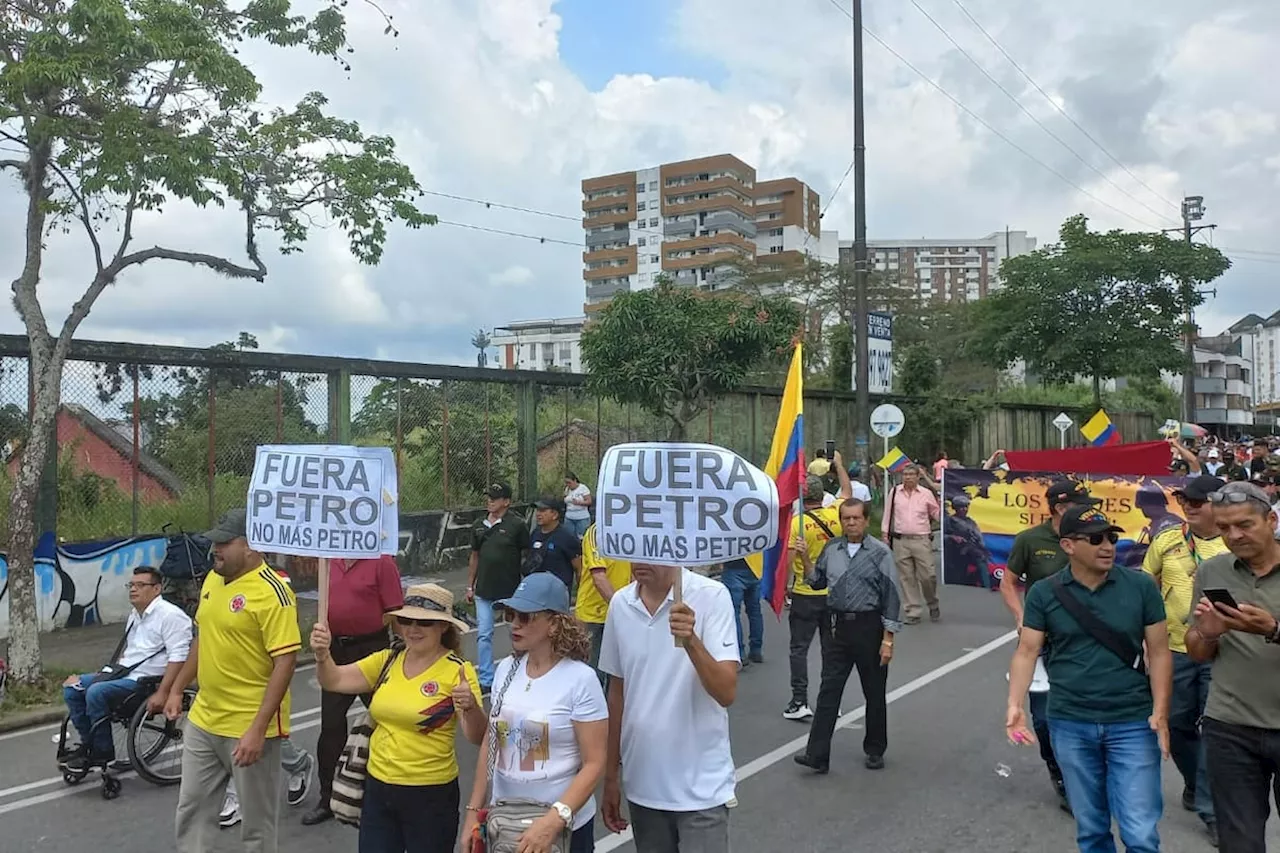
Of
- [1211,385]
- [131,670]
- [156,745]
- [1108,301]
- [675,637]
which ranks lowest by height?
[156,745]

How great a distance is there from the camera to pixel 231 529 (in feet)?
14.6

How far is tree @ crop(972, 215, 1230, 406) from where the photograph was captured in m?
27.9

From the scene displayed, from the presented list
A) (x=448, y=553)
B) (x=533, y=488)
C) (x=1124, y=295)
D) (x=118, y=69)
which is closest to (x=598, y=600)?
(x=118, y=69)

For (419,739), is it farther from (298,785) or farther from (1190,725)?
(1190,725)

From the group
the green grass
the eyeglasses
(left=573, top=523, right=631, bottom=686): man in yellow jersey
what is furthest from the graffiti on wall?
the eyeglasses

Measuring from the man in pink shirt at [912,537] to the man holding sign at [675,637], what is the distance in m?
8.05

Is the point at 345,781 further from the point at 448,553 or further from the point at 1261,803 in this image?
the point at 448,553

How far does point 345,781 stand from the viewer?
158 inches

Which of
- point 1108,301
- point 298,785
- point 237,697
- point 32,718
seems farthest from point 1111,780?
point 1108,301

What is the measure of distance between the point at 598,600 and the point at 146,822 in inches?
119

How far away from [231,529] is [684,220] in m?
95.7

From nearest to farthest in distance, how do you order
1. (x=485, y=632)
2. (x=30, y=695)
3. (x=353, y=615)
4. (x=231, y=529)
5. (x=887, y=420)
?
(x=231, y=529)
(x=353, y=615)
(x=485, y=632)
(x=30, y=695)
(x=887, y=420)

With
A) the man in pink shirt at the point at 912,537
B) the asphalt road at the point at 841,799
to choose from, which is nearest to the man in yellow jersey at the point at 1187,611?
the asphalt road at the point at 841,799

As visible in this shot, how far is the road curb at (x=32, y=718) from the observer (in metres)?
8.15
